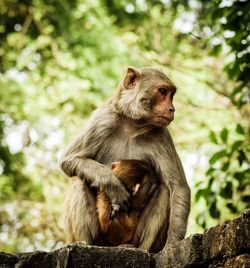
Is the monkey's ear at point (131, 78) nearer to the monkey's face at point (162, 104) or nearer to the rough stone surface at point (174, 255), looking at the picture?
the monkey's face at point (162, 104)

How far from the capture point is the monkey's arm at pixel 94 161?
5.81 metres

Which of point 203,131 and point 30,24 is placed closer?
point 203,131

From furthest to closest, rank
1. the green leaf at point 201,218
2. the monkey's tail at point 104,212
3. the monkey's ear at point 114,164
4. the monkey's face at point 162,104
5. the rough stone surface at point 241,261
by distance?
1. the green leaf at point 201,218
2. the monkey's face at point 162,104
3. the monkey's ear at point 114,164
4. the monkey's tail at point 104,212
5. the rough stone surface at point 241,261

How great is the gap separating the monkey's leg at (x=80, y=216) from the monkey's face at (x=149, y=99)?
86 cm

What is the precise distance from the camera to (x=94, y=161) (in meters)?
6.20

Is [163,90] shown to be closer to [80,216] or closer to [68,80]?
[80,216]

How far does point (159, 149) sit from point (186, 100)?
919 centimetres

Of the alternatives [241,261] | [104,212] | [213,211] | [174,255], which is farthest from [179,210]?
[241,261]

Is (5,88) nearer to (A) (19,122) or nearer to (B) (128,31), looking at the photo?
(A) (19,122)

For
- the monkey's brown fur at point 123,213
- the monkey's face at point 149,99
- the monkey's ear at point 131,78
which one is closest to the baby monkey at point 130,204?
the monkey's brown fur at point 123,213

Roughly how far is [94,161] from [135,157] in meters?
0.38

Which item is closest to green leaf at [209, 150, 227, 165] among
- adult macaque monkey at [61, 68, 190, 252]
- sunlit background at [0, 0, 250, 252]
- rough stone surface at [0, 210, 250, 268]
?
adult macaque monkey at [61, 68, 190, 252]

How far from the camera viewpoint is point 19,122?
17.5m

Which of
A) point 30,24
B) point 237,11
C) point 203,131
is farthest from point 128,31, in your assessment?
point 237,11
